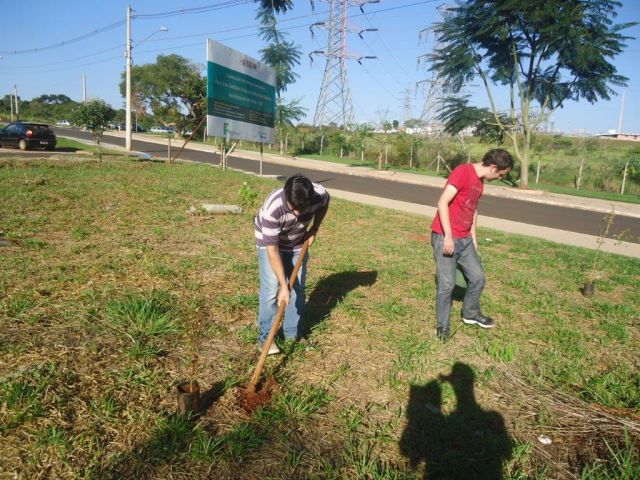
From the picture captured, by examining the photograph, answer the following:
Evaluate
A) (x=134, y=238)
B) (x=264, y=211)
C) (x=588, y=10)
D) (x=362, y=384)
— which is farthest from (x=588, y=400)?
(x=588, y=10)

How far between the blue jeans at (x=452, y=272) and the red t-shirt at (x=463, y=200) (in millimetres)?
91

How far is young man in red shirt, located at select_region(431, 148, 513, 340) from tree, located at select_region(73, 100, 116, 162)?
15.4 m

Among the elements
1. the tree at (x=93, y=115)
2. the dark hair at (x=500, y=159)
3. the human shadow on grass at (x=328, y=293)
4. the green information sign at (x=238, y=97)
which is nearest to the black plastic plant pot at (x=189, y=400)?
the human shadow on grass at (x=328, y=293)

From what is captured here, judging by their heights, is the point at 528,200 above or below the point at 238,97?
below

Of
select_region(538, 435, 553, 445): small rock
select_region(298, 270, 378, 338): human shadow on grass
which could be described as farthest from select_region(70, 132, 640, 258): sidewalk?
select_region(538, 435, 553, 445): small rock

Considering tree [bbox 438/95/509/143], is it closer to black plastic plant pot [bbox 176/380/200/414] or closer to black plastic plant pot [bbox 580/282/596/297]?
black plastic plant pot [bbox 580/282/596/297]

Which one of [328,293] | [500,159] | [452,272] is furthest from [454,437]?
[328,293]

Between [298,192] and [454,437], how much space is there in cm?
170

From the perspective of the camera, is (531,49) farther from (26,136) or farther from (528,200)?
(26,136)

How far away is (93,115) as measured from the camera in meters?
15.8

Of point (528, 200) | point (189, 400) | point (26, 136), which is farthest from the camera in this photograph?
point (26, 136)

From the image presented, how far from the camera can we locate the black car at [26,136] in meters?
19.4

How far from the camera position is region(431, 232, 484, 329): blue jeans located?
3598mm

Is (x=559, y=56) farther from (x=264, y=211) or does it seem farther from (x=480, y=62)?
(x=264, y=211)
